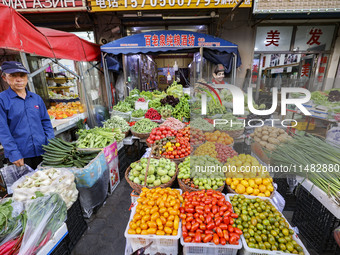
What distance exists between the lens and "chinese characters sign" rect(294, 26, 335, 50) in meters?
→ 6.85

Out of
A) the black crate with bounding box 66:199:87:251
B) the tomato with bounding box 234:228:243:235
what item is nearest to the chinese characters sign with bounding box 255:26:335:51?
the tomato with bounding box 234:228:243:235

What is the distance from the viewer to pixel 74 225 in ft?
7.81

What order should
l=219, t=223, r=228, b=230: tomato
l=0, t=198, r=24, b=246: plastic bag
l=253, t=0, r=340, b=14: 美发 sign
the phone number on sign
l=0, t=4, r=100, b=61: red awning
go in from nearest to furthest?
l=0, t=198, r=24, b=246: plastic bag → l=219, t=223, r=228, b=230: tomato → the phone number on sign → l=0, t=4, r=100, b=61: red awning → l=253, t=0, r=340, b=14: 美发 sign

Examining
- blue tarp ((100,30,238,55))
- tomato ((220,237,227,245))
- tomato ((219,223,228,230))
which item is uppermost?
blue tarp ((100,30,238,55))

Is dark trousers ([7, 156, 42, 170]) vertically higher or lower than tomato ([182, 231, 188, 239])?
higher

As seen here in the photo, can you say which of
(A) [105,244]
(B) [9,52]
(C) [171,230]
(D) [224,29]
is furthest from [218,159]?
(B) [9,52]

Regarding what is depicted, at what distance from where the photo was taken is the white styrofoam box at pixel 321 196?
6.13 ft

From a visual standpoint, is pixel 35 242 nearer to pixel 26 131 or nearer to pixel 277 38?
pixel 26 131

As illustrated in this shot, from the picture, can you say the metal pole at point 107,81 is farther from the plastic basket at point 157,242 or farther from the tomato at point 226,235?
the tomato at point 226,235

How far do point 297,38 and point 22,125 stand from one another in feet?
32.3

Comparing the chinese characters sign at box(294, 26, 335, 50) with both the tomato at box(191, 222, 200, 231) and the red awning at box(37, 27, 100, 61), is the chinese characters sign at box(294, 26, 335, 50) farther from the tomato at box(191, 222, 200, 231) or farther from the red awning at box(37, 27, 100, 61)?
the tomato at box(191, 222, 200, 231)

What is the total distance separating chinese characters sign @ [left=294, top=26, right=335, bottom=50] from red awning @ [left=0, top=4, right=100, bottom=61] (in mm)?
8728

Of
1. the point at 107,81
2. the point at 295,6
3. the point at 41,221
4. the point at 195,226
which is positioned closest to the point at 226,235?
the point at 195,226

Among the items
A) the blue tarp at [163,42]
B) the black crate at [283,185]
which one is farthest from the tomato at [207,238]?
the blue tarp at [163,42]
